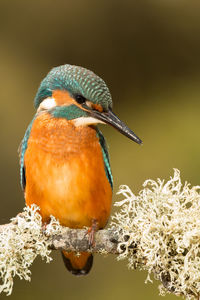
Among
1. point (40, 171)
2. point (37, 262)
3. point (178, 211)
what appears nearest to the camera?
point (178, 211)

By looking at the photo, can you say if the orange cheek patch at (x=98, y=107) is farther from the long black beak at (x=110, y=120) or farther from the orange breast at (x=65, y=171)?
the orange breast at (x=65, y=171)

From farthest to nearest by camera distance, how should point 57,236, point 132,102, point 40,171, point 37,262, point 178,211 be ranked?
point 132,102, point 37,262, point 40,171, point 57,236, point 178,211

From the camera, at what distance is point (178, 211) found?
2521 millimetres

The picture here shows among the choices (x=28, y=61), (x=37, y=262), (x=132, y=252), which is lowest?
(x=37, y=262)

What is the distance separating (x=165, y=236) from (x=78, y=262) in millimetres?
1230

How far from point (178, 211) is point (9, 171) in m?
2.99

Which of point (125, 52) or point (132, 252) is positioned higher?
point (125, 52)

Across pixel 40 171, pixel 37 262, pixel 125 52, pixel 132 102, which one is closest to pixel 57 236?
pixel 40 171

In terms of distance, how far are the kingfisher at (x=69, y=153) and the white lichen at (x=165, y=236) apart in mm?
446

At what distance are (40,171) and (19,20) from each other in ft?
9.93

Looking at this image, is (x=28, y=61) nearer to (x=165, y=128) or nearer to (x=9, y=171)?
(x=9, y=171)

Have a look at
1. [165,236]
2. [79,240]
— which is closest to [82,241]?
[79,240]

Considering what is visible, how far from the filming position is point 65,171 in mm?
3031

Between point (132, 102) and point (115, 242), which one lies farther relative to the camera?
point (132, 102)
